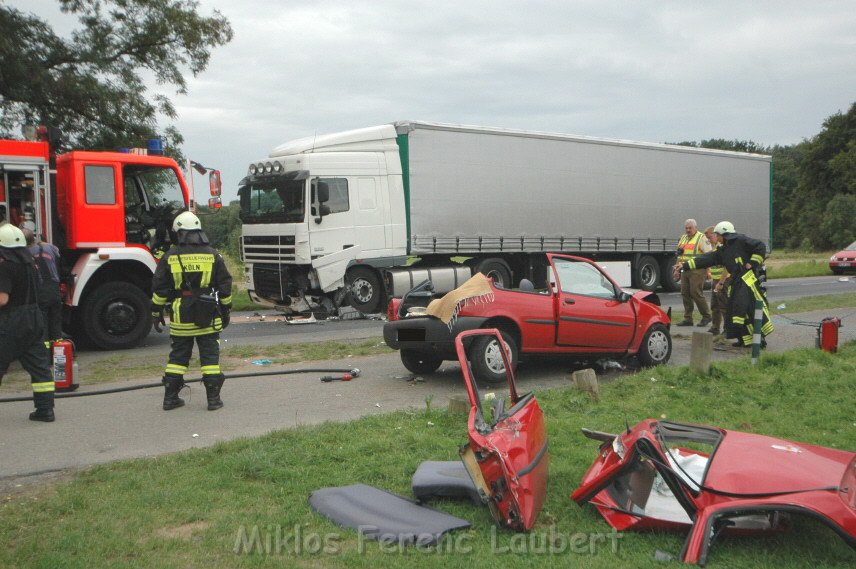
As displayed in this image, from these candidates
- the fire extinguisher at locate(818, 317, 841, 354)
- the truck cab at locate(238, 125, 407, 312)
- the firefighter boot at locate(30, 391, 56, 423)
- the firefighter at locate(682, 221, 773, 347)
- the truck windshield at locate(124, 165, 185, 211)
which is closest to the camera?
the firefighter boot at locate(30, 391, 56, 423)

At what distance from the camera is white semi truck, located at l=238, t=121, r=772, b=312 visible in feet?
52.6

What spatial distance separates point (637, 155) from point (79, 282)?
15.5 meters

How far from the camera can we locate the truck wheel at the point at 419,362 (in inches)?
372

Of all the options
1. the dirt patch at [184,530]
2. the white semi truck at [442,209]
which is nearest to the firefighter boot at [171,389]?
the dirt patch at [184,530]

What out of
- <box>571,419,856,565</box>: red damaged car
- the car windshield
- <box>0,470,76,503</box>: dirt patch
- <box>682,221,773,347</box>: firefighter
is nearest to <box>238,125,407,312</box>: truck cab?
the car windshield

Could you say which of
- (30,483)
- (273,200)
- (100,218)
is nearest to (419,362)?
(30,483)

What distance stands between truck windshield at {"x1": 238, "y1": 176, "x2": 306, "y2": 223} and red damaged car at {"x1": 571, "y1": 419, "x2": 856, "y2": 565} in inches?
460

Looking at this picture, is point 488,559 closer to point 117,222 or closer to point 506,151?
point 117,222

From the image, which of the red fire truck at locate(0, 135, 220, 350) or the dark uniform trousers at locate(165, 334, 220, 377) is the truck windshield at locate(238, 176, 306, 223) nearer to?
the red fire truck at locate(0, 135, 220, 350)

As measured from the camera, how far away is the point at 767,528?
432 centimetres

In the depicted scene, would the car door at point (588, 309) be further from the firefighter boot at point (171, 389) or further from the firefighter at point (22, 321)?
the firefighter at point (22, 321)

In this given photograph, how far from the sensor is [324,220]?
15.9m

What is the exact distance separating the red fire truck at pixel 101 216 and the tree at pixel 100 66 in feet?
24.2

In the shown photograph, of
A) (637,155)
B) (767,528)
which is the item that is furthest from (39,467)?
(637,155)
